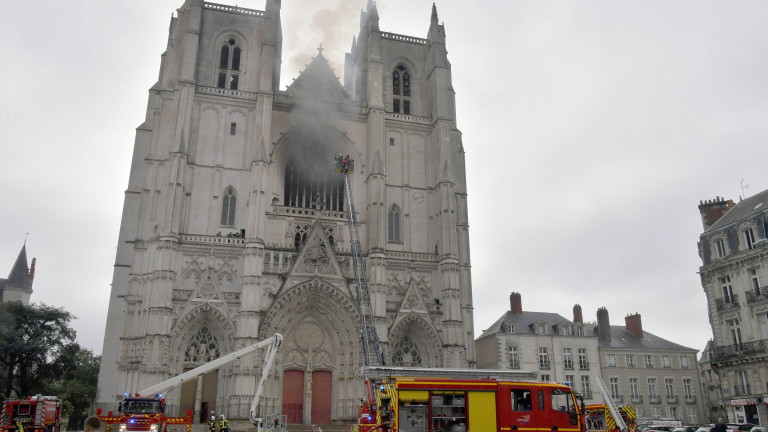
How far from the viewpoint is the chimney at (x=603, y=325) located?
140 ft

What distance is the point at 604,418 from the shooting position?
2180 centimetres

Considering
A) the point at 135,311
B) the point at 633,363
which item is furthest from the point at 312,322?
the point at 633,363

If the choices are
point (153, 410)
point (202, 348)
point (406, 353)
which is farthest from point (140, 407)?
point (406, 353)

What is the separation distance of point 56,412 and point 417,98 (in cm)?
2426

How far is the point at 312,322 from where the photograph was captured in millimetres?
29297

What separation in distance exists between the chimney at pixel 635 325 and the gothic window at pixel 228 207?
30547 mm

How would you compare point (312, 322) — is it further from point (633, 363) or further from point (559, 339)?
point (633, 363)

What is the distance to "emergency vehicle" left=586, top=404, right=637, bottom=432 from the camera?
67.4 ft

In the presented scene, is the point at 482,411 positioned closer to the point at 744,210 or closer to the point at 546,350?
the point at 744,210

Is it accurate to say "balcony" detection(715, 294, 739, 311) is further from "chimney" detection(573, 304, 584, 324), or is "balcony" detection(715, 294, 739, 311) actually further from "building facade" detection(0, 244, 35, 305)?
"building facade" detection(0, 244, 35, 305)

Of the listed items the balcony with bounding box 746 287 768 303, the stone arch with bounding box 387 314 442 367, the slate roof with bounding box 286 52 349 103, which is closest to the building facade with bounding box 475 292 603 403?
the stone arch with bounding box 387 314 442 367

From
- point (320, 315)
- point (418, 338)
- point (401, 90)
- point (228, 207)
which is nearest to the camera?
point (320, 315)

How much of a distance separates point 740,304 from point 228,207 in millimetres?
25612

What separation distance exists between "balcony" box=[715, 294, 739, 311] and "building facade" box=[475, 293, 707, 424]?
38.6ft
